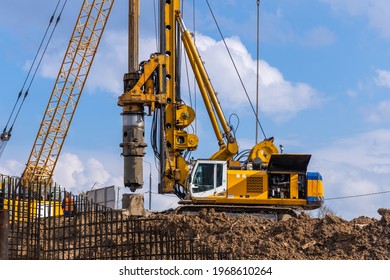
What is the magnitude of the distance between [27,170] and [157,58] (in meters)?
23.6

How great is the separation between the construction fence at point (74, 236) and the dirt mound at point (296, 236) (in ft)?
4.91

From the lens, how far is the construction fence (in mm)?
16688

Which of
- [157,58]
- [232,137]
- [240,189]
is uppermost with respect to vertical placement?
[157,58]

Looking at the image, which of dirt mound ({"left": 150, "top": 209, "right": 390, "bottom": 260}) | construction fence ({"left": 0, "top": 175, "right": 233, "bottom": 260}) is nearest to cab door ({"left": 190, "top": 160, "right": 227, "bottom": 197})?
dirt mound ({"left": 150, "top": 209, "right": 390, "bottom": 260})

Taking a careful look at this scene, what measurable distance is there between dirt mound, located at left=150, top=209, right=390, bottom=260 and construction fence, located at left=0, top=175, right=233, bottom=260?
150cm

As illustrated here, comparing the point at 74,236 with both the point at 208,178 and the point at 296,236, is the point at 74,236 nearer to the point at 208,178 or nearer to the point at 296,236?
the point at 296,236

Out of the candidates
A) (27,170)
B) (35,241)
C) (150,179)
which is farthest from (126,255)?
(27,170)

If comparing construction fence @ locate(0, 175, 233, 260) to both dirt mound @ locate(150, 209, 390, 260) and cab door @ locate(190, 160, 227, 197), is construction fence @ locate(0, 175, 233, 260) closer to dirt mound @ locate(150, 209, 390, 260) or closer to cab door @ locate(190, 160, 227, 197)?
dirt mound @ locate(150, 209, 390, 260)

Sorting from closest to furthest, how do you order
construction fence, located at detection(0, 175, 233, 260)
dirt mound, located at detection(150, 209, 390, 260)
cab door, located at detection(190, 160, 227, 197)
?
1. construction fence, located at detection(0, 175, 233, 260)
2. dirt mound, located at detection(150, 209, 390, 260)
3. cab door, located at detection(190, 160, 227, 197)

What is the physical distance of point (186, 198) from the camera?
26.2 metres

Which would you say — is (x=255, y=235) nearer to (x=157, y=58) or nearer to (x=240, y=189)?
(x=240, y=189)

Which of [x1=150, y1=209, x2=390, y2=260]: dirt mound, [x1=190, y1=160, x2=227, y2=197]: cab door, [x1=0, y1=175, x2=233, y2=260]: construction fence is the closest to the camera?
[x1=0, y1=175, x2=233, y2=260]: construction fence

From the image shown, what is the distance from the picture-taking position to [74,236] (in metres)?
17.9

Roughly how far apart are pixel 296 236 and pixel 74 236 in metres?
5.16
